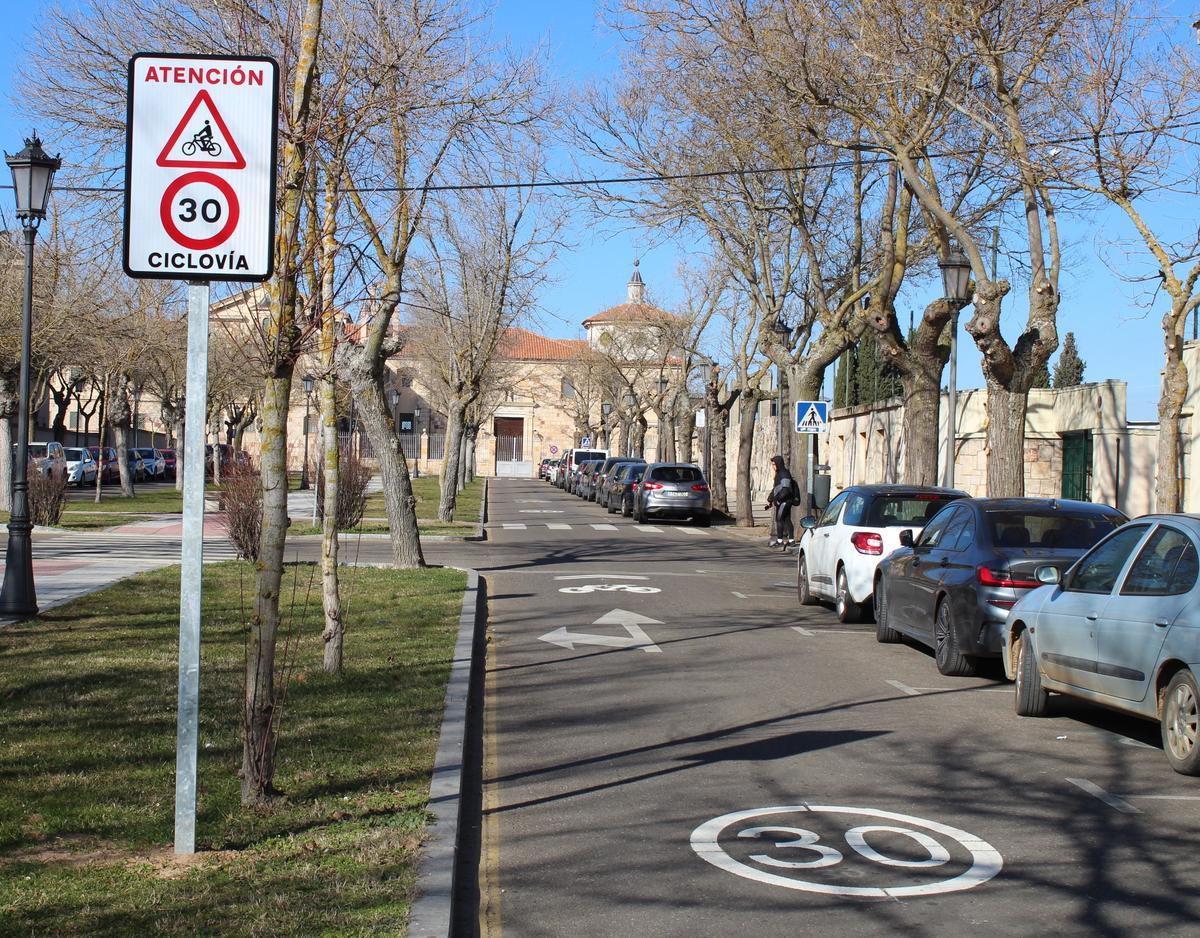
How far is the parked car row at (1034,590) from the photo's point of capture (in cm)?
794

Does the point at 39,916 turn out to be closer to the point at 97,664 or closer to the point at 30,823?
the point at 30,823

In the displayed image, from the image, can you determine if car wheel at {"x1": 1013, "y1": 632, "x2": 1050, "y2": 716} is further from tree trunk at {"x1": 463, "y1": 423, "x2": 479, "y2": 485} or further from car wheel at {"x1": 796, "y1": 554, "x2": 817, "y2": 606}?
tree trunk at {"x1": 463, "y1": 423, "x2": 479, "y2": 485}

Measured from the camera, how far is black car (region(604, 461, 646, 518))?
41.7m

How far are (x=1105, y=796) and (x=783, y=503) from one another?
2136 cm

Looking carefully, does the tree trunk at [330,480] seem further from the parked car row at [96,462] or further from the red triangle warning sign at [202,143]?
the parked car row at [96,462]

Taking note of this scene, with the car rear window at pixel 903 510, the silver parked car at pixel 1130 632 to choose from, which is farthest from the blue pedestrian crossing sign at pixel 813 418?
the silver parked car at pixel 1130 632

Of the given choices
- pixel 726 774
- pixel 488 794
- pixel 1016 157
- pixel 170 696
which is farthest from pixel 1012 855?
pixel 1016 157

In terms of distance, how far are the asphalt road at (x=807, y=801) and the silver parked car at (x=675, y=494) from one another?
2367 centimetres

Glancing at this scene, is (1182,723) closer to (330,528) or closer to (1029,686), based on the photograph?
(1029,686)

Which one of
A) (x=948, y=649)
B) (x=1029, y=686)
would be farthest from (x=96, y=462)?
(x=1029, y=686)

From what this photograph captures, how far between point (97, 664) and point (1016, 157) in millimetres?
12617

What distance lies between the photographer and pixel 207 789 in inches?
261

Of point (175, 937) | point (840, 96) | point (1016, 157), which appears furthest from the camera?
point (840, 96)

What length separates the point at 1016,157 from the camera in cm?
1712
